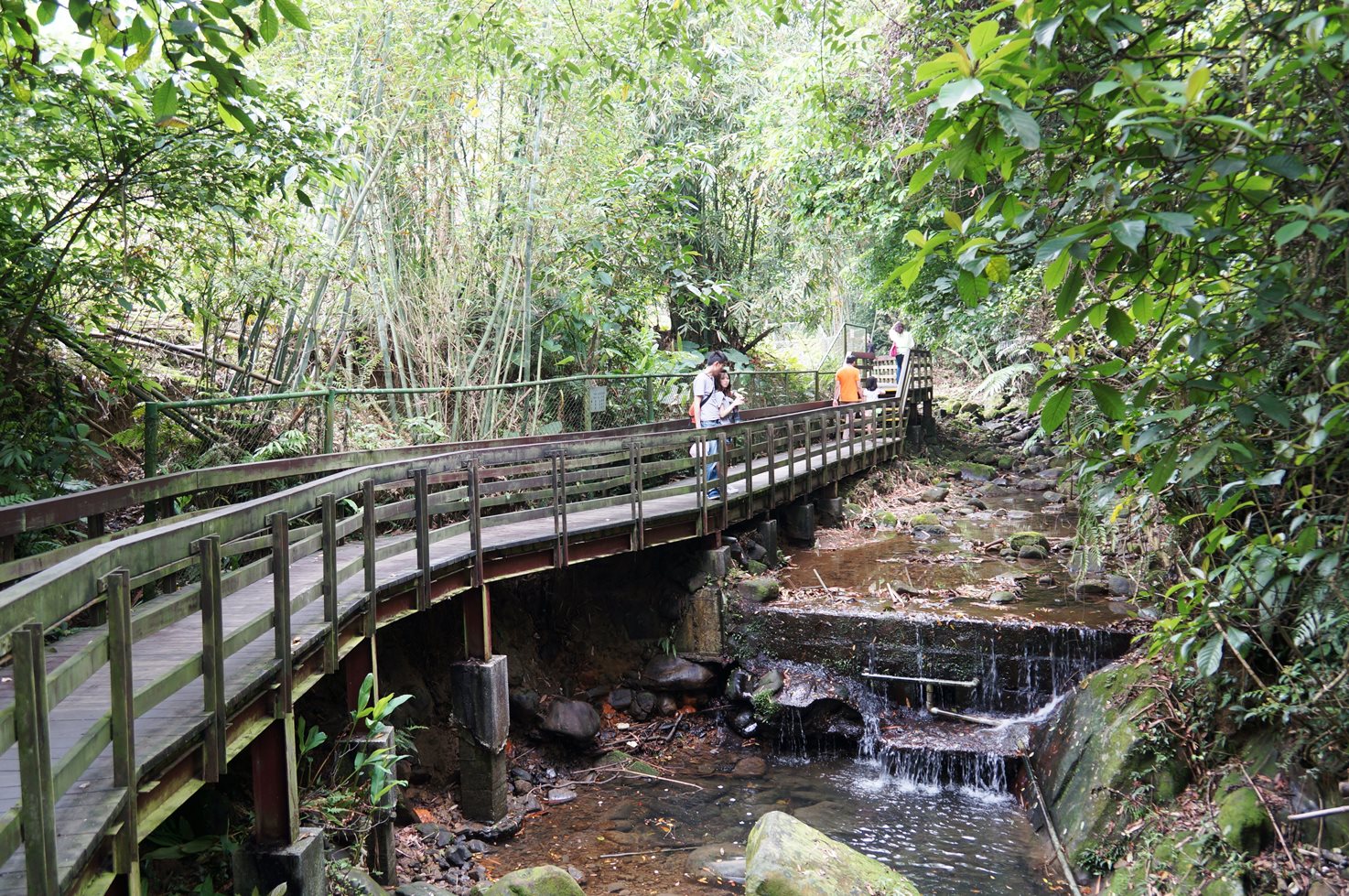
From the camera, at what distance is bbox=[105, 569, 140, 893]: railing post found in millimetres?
3121

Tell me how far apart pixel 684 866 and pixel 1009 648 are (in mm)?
4524

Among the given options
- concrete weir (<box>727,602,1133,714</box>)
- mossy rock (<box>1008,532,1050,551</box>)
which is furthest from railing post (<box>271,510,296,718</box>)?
mossy rock (<box>1008,532,1050,551</box>)

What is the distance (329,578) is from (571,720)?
4494 mm

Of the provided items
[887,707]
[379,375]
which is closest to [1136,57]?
[887,707]

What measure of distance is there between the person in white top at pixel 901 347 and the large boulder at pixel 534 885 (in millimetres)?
15947

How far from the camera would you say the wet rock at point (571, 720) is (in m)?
9.28

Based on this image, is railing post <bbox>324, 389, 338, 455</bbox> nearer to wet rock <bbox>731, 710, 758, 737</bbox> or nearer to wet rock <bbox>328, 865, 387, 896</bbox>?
wet rock <bbox>328, 865, 387, 896</bbox>

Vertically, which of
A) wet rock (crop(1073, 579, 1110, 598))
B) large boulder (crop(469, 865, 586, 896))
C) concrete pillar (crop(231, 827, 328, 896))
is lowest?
large boulder (crop(469, 865, 586, 896))

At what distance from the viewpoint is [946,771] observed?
9.11 metres

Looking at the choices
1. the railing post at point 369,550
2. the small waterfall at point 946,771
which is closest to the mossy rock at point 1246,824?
the small waterfall at point 946,771

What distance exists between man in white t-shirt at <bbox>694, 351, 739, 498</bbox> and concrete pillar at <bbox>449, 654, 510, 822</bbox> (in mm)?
4872

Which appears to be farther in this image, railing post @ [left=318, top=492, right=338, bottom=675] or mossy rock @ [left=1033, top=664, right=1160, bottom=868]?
mossy rock @ [left=1033, top=664, right=1160, bottom=868]

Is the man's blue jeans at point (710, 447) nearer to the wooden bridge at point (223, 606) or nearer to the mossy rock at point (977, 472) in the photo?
the wooden bridge at point (223, 606)

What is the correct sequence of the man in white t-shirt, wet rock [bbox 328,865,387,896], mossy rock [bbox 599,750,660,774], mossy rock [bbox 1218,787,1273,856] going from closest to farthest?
wet rock [bbox 328,865,387,896], mossy rock [bbox 1218,787,1273,856], mossy rock [bbox 599,750,660,774], the man in white t-shirt
